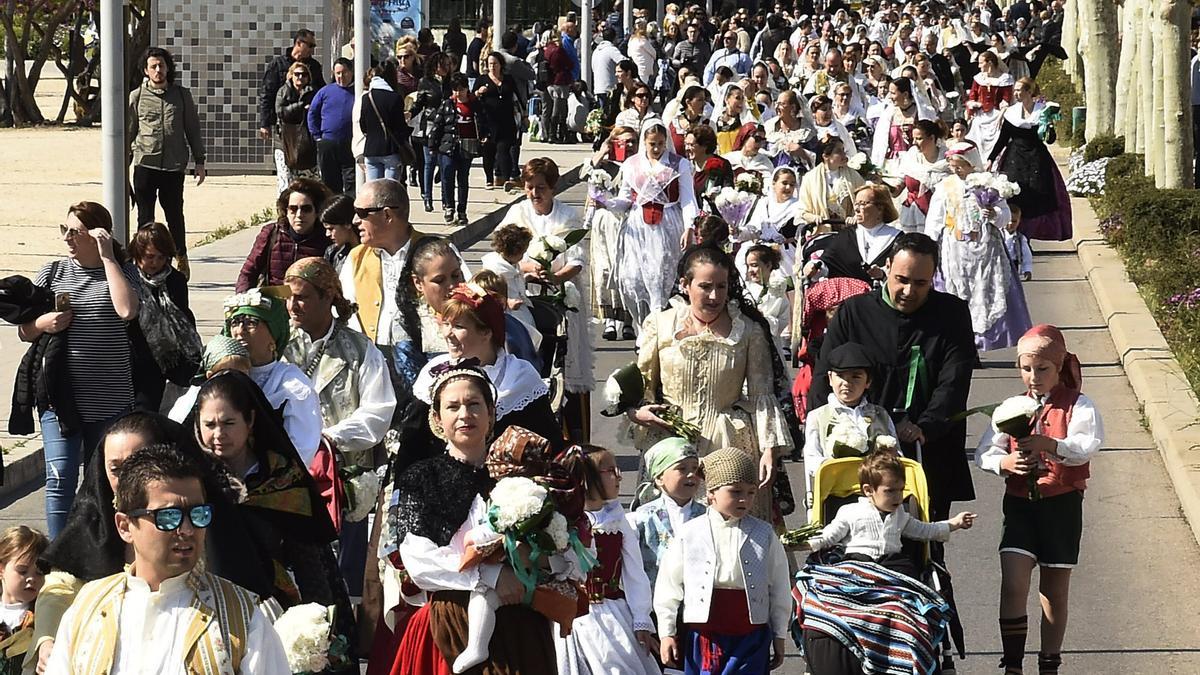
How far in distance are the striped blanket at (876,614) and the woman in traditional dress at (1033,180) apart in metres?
11.1

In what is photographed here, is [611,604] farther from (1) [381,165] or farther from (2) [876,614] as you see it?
(1) [381,165]

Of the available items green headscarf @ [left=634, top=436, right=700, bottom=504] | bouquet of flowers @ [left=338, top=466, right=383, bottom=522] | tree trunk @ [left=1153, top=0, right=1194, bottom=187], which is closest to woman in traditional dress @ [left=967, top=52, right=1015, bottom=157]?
tree trunk @ [left=1153, top=0, right=1194, bottom=187]

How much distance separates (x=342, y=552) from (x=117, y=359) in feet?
5.14

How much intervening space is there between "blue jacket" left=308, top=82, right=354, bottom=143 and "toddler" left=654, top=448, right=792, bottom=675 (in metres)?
13.4

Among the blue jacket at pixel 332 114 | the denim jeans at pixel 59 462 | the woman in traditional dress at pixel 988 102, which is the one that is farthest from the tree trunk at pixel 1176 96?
the denim jeans at pixel 59 462

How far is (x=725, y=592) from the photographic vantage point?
25.3ft

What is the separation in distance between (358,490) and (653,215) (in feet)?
25.9

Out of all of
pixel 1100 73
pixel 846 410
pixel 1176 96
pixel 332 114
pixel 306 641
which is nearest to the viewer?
pixel 306 641

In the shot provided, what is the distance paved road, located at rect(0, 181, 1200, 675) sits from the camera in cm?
918

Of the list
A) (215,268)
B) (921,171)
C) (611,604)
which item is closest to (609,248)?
(921,171)

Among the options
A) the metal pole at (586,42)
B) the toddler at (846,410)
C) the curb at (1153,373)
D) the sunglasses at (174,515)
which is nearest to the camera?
the sunglasses at (174,515)

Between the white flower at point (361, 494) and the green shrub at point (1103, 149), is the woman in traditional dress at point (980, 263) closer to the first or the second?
the white flower at point (361, 494)

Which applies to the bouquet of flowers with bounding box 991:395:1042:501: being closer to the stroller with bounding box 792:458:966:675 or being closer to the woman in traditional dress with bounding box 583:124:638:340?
the stroller with bounding box 792:458:966:675

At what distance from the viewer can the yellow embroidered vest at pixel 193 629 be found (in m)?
5.30
